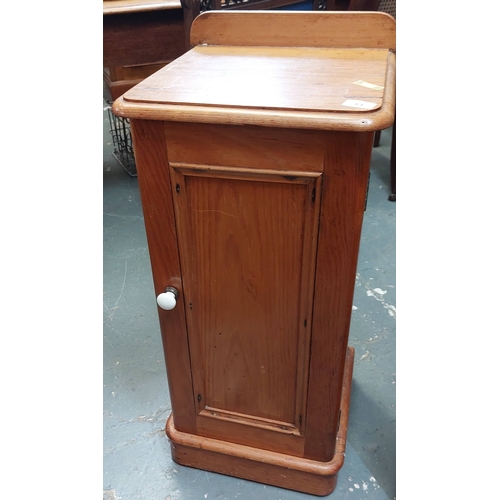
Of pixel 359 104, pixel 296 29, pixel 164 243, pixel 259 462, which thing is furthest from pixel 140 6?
pixel 259 462

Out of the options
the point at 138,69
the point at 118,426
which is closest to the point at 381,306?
the point at 118,426

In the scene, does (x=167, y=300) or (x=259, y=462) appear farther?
(x=259, y=462)

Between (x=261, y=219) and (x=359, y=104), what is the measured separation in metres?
0.24

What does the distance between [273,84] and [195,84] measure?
0.13 meters

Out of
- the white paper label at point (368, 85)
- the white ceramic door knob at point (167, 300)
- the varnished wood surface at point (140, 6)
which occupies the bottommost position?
the white ceramic door knob at point (167, 300)

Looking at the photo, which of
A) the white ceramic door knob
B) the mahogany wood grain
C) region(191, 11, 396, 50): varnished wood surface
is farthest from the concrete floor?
region(191, 11, 396, 50): varnished wood surface

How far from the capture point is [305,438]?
1.04 meters

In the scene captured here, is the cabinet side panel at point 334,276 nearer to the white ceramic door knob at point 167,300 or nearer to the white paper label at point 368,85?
the white paper label at point 368,85

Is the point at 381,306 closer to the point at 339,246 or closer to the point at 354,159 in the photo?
the point at 339,246

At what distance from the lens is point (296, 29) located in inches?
40.8

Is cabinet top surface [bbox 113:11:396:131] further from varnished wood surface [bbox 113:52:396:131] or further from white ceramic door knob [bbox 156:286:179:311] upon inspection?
white ceramic door knob [bbox 156:286:179:311]

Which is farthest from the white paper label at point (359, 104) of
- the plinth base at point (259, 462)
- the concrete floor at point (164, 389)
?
the concrete floor at point (164, 389)

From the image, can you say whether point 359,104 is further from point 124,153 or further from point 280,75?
point 124,153

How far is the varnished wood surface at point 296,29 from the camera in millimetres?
995
